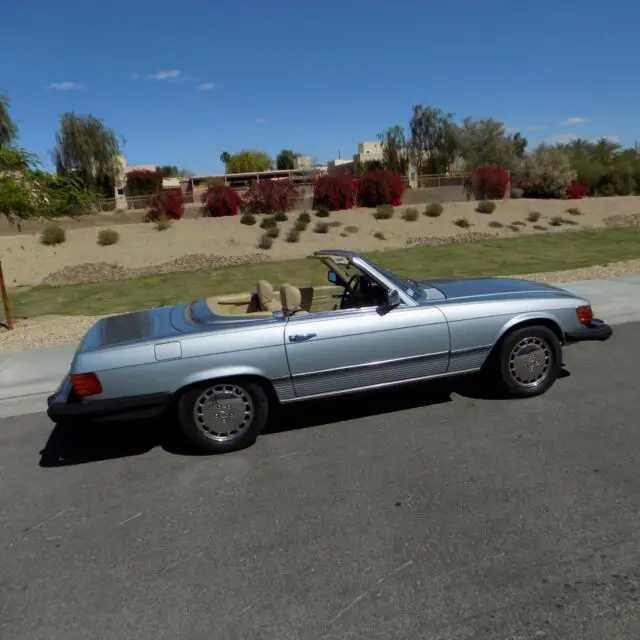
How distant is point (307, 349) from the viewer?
4.79 metres

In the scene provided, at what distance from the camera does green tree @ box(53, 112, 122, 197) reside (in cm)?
5278

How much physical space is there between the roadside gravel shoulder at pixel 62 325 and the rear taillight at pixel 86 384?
187 inches

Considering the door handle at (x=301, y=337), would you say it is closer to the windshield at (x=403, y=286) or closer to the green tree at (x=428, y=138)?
the windshield at (x=403, y=286)

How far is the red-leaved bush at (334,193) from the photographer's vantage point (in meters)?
34.8

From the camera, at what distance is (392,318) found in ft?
16.4

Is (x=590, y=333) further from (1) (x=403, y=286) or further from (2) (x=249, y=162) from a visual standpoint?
(2) (x=249, y=162)

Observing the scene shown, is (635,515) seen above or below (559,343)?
below

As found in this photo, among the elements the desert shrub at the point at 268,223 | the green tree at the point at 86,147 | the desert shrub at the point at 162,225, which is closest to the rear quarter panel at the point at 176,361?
the desert shrub at the point at 268,223

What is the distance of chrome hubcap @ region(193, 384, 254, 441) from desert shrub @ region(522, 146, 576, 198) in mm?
39893

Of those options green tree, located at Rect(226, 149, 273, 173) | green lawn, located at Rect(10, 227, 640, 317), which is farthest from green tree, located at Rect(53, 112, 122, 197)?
green tree, located at Rect(226, 149, 273, 173)

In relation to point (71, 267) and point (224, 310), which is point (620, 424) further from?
point (71, 267)

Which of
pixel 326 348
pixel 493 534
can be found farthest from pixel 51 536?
pixel 493 534

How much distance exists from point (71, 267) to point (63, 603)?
23422 millimetres

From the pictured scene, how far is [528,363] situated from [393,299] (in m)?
1.35
